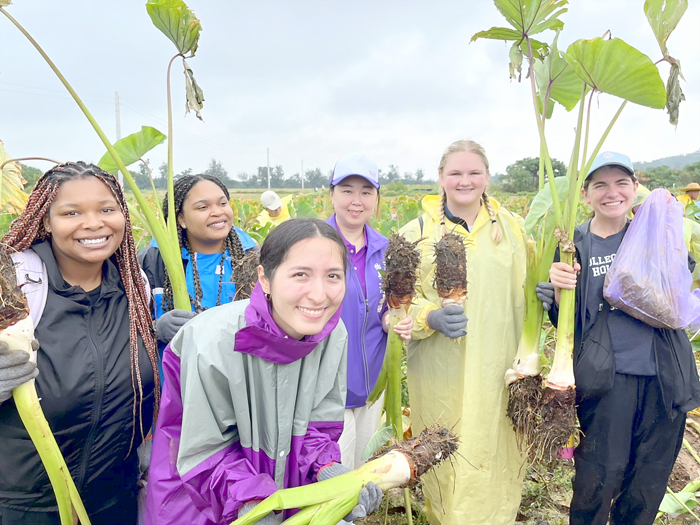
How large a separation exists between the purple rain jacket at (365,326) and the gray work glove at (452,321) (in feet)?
1.27

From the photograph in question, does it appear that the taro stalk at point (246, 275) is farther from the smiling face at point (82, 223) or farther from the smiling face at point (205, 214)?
the smiling face at point (82, 223)

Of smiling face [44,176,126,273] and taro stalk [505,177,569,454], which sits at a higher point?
smiling face [44,176,126,273]

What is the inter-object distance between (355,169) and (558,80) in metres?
1.20

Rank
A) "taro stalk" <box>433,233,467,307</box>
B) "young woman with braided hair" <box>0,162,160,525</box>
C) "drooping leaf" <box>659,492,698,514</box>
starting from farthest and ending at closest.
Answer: "drooping leaf" <box>659,492,698,514</box> → "taro stalk" <box>433,233,467,307</box> → "young woman with braided hair" <box>0,162,160,525</box>

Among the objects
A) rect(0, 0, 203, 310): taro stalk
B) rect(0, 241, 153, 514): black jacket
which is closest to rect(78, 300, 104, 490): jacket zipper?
rect(0, 241, 153, 514): black jacket

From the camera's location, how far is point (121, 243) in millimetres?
1822

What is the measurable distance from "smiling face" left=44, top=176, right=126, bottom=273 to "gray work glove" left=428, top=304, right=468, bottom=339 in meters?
1.46

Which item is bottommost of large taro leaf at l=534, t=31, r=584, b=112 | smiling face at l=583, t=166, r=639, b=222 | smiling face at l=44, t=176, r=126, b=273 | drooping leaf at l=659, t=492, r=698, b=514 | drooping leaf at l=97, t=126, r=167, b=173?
drooping leaf at l=659, t=492, r=698, b=514

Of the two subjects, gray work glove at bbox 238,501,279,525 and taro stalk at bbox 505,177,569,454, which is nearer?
gray work glove at bbox 238,501,279,525

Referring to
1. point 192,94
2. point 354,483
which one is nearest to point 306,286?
point 354,483

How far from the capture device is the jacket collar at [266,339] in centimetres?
137

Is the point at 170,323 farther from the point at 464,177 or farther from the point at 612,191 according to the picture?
the point at 612,191

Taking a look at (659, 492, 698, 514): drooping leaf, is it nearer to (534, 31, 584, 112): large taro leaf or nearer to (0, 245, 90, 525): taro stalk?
(534, 31, 584, 112): large taro leaf

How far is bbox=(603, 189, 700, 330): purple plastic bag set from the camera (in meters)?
1.91
